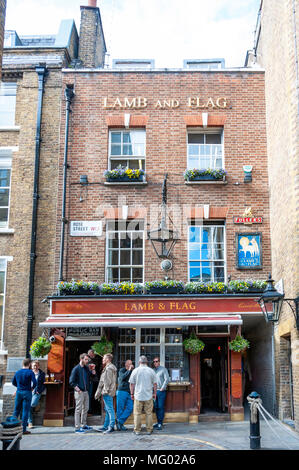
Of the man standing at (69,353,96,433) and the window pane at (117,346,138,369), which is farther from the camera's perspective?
the window pane at (117,346,138,369)

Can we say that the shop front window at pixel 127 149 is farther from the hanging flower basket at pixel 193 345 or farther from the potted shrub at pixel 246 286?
the hanging flower basket at pixel 193 345

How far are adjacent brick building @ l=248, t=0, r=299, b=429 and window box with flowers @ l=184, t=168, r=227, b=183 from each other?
4.37 feet

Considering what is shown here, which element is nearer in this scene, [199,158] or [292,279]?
[292,279]

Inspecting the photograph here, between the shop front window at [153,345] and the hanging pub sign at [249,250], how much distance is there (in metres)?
2.51

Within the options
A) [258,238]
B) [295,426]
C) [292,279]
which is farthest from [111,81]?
[295,426]

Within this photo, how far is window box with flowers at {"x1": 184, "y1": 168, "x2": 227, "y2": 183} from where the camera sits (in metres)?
15.3

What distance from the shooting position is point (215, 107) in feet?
52.1

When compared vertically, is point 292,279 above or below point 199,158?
below

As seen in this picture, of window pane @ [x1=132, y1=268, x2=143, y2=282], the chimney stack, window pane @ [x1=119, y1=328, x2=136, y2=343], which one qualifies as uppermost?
the chimney stack

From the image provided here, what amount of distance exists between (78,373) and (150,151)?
6.66m

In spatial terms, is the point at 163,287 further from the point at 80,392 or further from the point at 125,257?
the point at 80,392

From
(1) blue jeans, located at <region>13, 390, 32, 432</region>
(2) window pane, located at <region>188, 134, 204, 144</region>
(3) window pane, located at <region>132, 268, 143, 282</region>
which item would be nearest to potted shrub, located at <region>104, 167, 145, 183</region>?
(2) window pane, located at <region>188, 134, 204, 144</region>

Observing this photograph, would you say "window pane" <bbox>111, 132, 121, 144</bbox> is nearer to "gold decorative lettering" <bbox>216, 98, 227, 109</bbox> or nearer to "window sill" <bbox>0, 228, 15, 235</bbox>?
"gold decorative lettering" <bbox>216, 98, 227, 109</bbox>

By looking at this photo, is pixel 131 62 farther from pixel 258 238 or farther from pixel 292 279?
pixel 292 279
